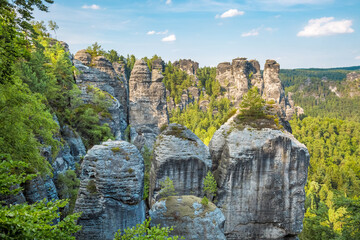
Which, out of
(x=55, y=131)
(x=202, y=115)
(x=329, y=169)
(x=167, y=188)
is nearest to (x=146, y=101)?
(x=167, y=188)

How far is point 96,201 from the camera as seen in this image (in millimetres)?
13289

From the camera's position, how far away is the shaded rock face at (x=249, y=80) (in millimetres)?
97625

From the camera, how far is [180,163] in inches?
890

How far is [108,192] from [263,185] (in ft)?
53.7

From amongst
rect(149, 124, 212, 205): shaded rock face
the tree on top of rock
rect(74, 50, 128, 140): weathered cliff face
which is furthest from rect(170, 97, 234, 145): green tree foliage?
rect(149, 124, 212, 205): shaded rock face

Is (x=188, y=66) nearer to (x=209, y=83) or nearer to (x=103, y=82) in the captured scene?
(x=209, y=83)

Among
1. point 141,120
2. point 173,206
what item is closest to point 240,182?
point 173,206

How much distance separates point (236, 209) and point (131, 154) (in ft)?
48.7

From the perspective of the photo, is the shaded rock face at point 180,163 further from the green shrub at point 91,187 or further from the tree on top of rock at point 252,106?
the green shrub at point 91,187

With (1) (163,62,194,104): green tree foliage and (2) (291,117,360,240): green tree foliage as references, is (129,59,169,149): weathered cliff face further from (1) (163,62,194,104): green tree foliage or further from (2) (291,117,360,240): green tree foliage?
(1) (163,62,194,104): green tree foliage

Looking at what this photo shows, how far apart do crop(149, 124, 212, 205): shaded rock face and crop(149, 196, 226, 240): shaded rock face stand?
5490mm

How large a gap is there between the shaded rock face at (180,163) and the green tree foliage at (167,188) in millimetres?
374

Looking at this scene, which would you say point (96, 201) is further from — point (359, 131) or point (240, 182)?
point (359, 131)

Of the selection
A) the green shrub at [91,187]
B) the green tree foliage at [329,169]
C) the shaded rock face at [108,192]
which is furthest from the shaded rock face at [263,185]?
the green shrub at [91,187]
